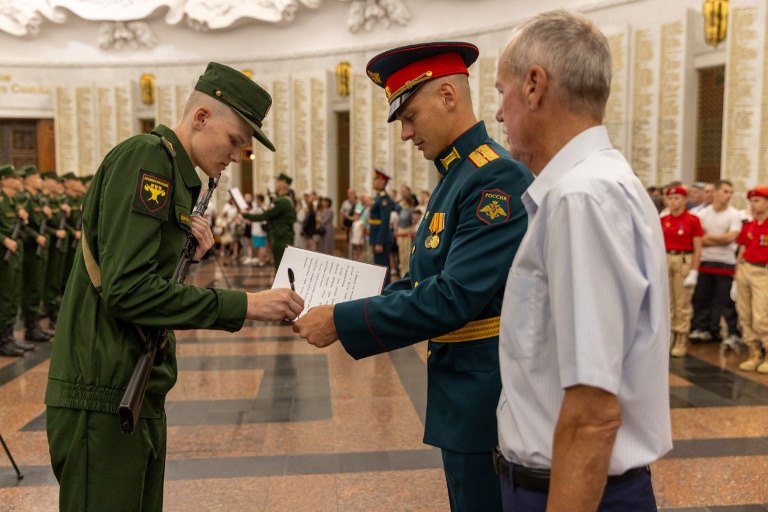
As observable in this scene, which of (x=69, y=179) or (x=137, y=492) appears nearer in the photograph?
(x=137, y=492)

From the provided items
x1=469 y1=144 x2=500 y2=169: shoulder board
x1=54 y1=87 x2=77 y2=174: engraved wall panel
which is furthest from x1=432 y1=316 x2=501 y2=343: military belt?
x1=54 y1=87 x2=77 y2=174: engraved wall panel

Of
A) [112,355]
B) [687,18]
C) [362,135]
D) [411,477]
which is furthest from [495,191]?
[362,135]

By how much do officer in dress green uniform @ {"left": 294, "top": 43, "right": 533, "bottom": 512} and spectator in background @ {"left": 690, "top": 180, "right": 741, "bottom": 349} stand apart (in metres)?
5.98

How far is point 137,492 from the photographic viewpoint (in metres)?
1.87

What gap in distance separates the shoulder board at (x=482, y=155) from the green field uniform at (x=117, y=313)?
0.72 metres

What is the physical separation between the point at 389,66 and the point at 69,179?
11013 mm

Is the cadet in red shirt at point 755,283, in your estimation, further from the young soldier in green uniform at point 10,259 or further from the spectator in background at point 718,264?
the young soldier in green uniform at point 10,259

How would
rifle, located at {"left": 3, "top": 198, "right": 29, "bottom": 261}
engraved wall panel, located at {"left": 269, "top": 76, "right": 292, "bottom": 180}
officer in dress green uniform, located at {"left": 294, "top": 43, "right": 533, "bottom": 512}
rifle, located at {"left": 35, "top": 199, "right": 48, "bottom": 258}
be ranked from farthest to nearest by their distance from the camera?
engraved wall panel, located at {"left": 269, "top": 76, "right": 292, "bottom": 180} → rifle, located at {"left": 35, "top": 199, "right": 48, "bottom": 258} → rifle, located at {"left": 3, "top": 198, "right": 29, "bottom": 261} → officer in dress green uniform, located at {"left": 294, "top": 43, "right": 533, "bottom": 512}

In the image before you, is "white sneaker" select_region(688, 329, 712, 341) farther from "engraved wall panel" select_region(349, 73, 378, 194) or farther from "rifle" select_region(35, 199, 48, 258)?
"engraved wall panel" select_region(349, 73, 378, 194)

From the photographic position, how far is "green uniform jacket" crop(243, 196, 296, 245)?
10531 millimetres

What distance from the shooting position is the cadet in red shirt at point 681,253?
7066mm

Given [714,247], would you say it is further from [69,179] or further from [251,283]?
[69,179]

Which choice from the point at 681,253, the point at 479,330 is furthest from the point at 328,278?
the point at 681,253

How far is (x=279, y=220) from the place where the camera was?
10.6 meters
